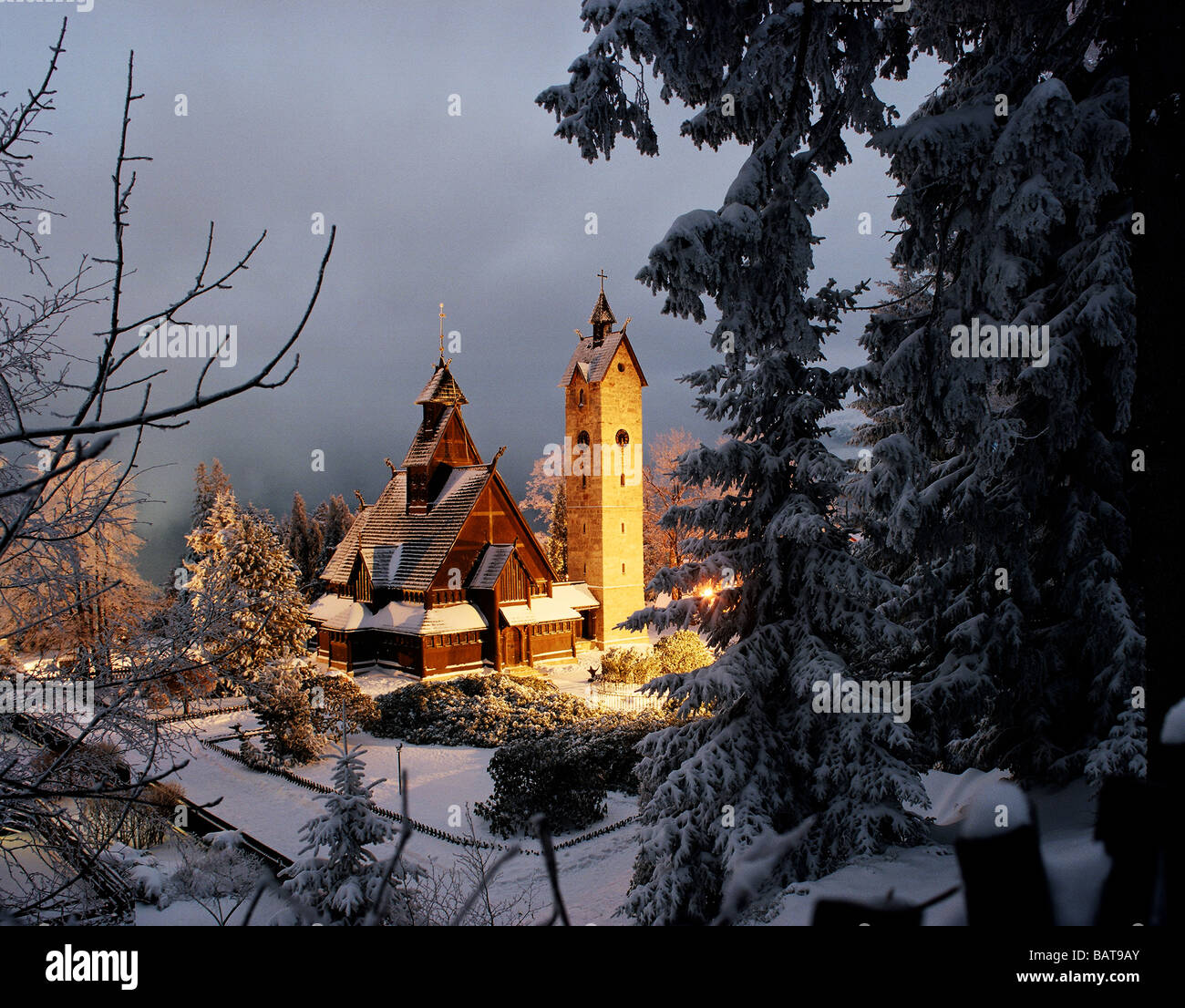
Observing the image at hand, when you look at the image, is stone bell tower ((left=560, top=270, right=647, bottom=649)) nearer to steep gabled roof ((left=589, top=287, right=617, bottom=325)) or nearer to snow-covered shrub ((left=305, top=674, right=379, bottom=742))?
steep gabled roof ((left=589, top=287, right=617, bottom=325))

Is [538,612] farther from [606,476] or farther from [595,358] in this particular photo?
[595,358]

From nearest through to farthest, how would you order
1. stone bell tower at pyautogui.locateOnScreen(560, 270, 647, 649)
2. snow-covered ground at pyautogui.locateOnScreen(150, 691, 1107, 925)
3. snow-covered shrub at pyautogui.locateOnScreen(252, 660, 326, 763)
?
snow-covered ground at pyautogui.locateOnScreen(150, 691, 1107, 925) → snow-covered shrub at pyautogui.locateOnScreen(252, 660, 326, 763) → stone bell tower at pyautogui.locateOnScreen(560, 270, 647, 649)

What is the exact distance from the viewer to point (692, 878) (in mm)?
6781

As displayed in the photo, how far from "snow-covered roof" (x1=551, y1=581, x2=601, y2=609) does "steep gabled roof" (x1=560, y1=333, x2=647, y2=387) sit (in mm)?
9908

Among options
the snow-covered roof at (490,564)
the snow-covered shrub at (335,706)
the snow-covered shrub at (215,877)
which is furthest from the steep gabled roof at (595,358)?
the snow-covered shrub at (215,877)

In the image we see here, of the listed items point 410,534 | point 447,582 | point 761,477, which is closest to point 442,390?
point 410,534

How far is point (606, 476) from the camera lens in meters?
31.6

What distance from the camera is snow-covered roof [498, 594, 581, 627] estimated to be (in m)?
26.3

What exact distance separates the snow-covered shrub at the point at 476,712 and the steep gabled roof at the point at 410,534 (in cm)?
575

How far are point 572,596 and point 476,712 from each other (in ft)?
35.9

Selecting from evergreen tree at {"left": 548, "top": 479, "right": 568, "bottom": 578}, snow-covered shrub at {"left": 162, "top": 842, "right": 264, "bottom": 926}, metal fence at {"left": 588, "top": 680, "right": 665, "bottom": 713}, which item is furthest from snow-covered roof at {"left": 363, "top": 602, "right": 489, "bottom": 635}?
snow-covered shrub at {"left": 162, "top": 842, "right": 264, "bottom": 926}

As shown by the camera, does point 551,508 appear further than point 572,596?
Yes

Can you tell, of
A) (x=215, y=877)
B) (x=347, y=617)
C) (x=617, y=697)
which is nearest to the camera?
(x=215, y=877)
